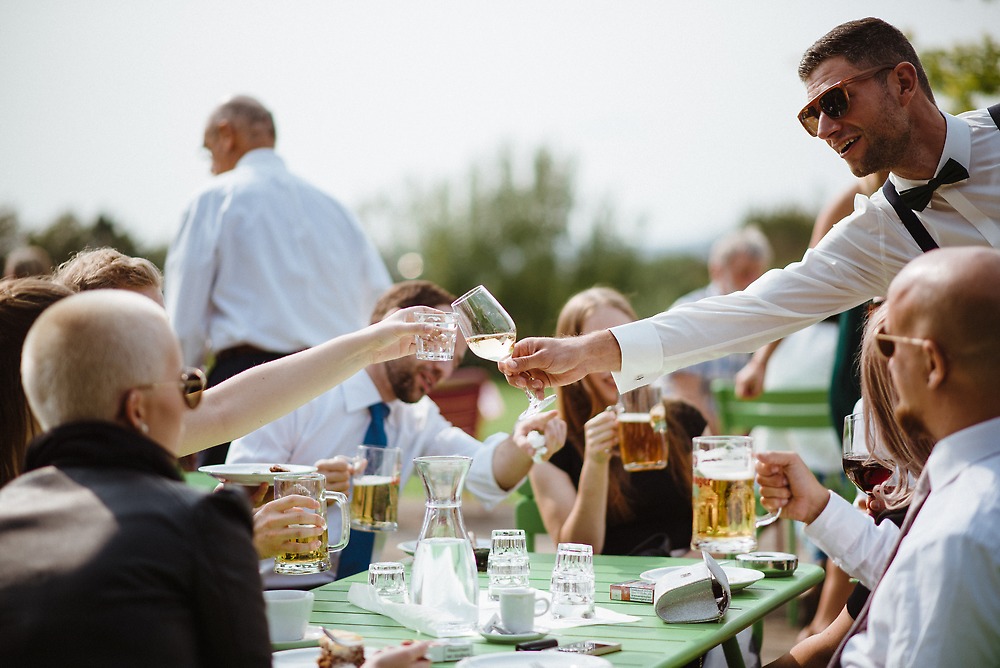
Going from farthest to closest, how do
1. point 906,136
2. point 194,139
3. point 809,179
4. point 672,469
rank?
point 809,179
point 194,139
point 672,469
point 906,136

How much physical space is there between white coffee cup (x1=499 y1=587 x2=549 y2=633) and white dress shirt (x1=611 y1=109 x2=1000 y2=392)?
1104 mm

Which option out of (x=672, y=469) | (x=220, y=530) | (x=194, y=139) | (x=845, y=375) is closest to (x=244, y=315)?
(x=194, y=139)

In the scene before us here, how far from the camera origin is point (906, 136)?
3.14 metres

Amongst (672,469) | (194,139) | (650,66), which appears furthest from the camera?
(650,66)

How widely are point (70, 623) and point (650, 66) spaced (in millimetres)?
25154

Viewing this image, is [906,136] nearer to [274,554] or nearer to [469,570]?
[469,570]

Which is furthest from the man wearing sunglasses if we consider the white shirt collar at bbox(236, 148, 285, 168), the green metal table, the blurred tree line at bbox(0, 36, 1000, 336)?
the blurred tree line at bbox(0, 36, 1000, 336)

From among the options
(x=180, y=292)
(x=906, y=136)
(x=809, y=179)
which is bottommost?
(x=180, y=292)

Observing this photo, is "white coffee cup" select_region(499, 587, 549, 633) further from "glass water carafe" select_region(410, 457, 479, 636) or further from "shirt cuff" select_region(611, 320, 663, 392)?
"shirt cuff" select_region(611, 320, 663, 392)

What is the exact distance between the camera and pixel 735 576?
282cm

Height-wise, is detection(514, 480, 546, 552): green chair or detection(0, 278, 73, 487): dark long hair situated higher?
detection(0, 278, 73, 487): dark long hair

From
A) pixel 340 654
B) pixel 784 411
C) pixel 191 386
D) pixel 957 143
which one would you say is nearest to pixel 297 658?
pixel 340 654

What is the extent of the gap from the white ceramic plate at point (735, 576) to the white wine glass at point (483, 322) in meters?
0.77

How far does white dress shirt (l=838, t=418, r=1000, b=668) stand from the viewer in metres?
1.65
